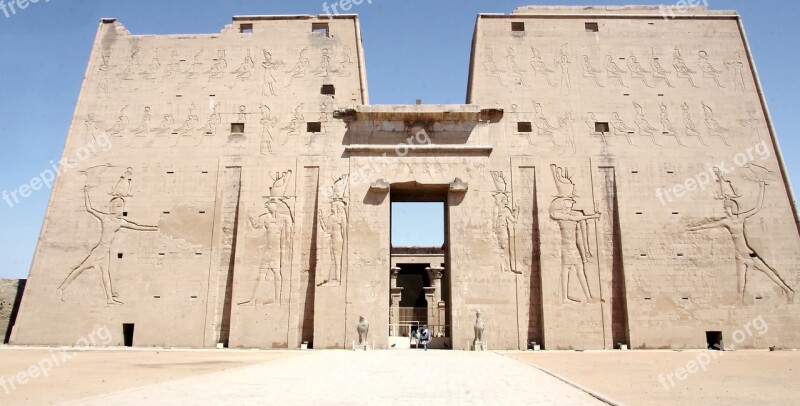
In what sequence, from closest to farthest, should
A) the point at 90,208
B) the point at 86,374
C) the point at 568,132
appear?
the point at 86,374 → the point at 90,208 → the point at 568,132

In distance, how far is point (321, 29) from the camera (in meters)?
19.8

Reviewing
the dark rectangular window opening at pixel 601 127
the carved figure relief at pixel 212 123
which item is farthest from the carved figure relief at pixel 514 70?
the carved figure relief at pixel 212 123

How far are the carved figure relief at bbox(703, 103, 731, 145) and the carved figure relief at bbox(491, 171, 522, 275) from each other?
717 centimetres

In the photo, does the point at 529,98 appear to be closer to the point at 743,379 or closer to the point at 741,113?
the point at 741,113

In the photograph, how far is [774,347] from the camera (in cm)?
1659

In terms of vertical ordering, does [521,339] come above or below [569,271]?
below

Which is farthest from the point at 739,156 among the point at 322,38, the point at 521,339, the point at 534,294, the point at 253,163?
the point at 253,163

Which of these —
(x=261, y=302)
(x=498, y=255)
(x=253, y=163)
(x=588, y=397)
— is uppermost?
(x=253, y=163)

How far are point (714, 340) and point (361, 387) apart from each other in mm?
13961

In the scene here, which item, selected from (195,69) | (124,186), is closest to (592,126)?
(195,69)

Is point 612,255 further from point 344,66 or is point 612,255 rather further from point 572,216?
point 344,66

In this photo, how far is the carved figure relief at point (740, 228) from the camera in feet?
56.2

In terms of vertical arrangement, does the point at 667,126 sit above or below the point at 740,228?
above

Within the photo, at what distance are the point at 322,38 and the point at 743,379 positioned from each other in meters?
15.9
